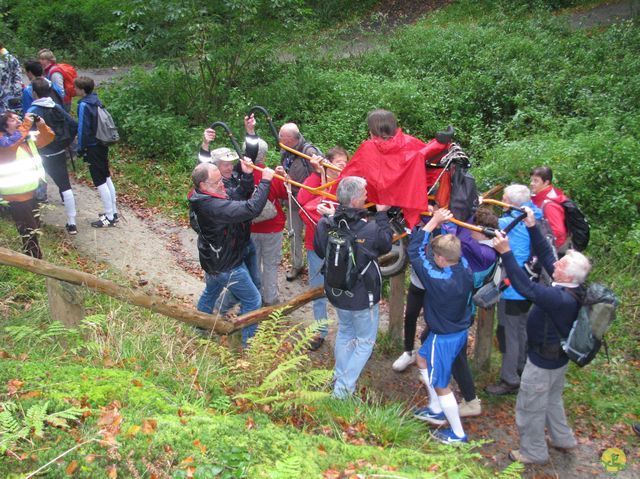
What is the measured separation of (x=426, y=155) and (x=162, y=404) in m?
3.24

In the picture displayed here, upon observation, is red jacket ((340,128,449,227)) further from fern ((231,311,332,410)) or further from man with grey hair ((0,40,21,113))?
man with grey hair ((0,40,21,113))

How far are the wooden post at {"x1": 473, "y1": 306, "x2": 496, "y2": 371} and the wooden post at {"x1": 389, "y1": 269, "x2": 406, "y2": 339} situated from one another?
2.72ft

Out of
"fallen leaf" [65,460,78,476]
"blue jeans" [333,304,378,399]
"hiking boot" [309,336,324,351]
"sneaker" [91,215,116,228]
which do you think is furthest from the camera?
"sneaker" [91,215,116,228]

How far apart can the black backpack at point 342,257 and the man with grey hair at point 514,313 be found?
151 cm

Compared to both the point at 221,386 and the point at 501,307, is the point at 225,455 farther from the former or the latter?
the point at 501,307

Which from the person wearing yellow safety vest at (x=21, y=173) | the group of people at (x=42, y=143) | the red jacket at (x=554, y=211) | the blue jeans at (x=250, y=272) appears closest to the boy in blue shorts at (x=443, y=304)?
the red jacket at (x=554, y=211)

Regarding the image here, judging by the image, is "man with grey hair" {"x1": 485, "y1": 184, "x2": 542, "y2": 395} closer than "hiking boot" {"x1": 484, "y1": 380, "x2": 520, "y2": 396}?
Yes

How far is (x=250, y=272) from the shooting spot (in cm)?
720

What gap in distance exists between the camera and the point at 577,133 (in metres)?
11.1

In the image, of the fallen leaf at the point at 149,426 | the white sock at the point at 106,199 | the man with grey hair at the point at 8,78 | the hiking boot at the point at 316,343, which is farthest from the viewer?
the man with grey hair at the point at 8,78

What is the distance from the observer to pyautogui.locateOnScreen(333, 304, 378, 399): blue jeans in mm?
5672

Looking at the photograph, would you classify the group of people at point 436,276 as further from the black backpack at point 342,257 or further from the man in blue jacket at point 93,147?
the man in blue jacket at point 93,147

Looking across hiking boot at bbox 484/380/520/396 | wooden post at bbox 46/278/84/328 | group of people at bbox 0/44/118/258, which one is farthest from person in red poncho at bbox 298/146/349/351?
group of people at bbox 0/44/118/258

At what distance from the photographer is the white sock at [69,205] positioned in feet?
28.5
